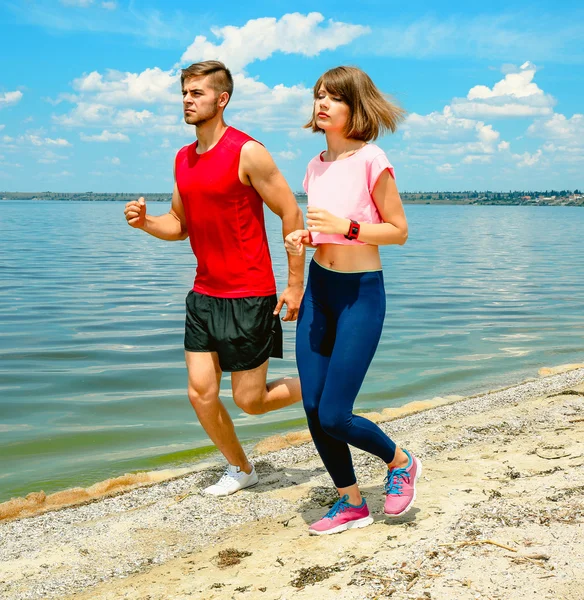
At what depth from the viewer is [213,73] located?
15.5 feet

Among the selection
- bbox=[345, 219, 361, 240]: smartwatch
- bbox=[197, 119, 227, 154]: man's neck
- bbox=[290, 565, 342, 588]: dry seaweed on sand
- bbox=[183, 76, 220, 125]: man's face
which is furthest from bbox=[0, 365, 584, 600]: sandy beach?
bbox=[183, 76, 220, 125]: man's face

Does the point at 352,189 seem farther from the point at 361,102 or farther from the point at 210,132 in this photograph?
the point at 210,132

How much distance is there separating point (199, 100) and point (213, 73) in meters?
0.19

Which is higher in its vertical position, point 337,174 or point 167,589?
point 337,174

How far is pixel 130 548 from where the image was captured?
4.45 meters

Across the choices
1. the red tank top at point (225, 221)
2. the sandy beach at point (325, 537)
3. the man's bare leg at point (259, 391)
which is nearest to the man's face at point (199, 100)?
the red tank top at point (225, 221)

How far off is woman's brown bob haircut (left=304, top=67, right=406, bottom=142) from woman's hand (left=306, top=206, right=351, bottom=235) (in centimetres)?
52

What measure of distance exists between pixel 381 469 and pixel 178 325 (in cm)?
1040

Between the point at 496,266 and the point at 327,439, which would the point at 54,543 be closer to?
the point at 327,439

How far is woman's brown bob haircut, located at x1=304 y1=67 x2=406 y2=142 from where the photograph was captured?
3.91 meters

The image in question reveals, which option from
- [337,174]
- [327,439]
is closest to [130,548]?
[327,439]

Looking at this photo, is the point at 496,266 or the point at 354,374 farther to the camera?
the point at 496,266

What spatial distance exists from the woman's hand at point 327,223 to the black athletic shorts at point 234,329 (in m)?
1.19

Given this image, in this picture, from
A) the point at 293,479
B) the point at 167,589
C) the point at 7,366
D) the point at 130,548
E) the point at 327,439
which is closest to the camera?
the point at 167,589
